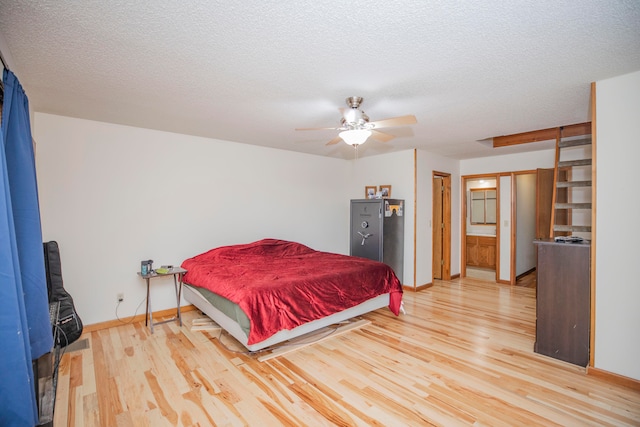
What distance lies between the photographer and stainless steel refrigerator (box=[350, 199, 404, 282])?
16.6 ft

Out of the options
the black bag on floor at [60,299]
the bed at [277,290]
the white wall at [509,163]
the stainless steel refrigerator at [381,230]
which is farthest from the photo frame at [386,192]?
the black bag on floor at [60,299]

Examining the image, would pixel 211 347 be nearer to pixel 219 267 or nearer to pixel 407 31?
pixel 219 267

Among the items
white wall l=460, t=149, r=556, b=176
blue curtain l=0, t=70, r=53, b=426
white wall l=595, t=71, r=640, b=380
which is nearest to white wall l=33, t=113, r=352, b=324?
blue curtain l=0, t=70, r=53, b=426

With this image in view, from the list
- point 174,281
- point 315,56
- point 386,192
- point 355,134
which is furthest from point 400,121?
point 174,281

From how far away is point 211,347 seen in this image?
3.03m

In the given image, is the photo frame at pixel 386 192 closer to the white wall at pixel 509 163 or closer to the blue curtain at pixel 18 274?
the white wall at pixel 509 163

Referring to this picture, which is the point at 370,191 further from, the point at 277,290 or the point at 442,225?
the point at 277,290

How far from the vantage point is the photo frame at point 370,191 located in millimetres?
5664

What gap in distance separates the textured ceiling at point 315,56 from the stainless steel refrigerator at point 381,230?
2.01 meters

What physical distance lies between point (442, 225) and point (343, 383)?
171 inches

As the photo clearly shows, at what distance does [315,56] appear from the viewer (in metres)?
2.03

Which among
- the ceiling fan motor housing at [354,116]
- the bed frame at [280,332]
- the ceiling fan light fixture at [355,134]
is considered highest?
the ceiling fan motor housing at [354,116]

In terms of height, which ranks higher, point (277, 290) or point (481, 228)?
point (481, 228)

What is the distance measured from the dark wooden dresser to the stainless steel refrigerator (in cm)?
241
